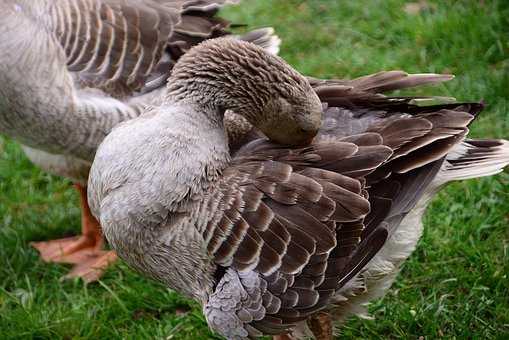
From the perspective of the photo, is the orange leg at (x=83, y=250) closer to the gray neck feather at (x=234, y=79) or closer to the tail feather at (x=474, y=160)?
the gray neck feather at (x=234, y=79)

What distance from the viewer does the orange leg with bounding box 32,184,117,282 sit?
16.3 feet

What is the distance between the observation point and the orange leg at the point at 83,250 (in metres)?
4.98

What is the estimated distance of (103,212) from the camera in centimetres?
348

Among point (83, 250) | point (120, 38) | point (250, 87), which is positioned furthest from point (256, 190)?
point (83, 250)

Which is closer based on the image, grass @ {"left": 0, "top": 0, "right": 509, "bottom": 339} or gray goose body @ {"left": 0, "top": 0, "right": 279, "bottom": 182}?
grass @ {"left": 0, "top": 0, "right": 509, "bottom": 339}

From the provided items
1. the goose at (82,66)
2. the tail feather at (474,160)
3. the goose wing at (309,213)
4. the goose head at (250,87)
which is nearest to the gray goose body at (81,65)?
the goose at (82,66)

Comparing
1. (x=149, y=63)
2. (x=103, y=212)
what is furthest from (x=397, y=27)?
(x=103, y=212)

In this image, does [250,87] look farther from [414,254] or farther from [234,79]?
[414,254]

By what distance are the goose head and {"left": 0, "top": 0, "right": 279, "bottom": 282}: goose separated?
1153 millimetres

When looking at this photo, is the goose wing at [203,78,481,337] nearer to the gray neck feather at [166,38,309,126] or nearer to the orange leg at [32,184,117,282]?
the gray neck feather at [166,38,309,126]

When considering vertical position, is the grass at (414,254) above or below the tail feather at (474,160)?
below

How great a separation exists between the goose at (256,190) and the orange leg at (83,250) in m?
1.40

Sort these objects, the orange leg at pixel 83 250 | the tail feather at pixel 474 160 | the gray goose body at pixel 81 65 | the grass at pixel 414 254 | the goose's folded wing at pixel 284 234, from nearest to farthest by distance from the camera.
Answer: the goose's folded wing at pixel 284 234
the tail feather at pixel 474 160
the grass at pixel 414 254
the gray goose body at pixel 81 65
the orange leg at pixel 83 250

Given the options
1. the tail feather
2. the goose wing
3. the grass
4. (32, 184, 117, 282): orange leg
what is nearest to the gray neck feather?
the goose wing
